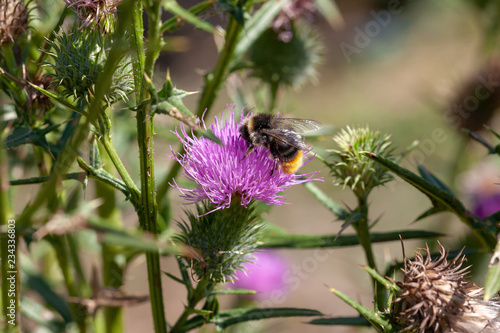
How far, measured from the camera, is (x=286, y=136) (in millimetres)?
1839

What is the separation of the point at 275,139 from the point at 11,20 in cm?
99

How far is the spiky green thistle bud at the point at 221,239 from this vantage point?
1586mm

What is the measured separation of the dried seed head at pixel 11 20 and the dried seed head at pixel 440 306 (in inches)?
58.1

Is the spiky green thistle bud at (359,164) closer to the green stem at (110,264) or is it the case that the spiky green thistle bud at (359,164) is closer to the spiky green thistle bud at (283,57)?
the green stem at (110,264)

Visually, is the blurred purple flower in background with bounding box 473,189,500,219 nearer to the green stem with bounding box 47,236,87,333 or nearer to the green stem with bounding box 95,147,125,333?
the green stem with bounding box 95,147,125,333

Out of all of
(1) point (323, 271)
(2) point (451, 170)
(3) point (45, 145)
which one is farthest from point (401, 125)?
(3) point (45, 145)

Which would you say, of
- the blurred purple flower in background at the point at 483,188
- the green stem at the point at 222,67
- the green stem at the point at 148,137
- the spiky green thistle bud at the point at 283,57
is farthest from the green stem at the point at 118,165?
the blurred purple flower in background at the point at 483,188

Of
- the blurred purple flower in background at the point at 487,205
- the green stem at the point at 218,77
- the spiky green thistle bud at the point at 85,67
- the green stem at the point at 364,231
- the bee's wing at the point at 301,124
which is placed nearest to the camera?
the spiky green thistle bud at the point at 85,67

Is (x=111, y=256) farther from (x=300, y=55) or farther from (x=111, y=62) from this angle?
(x=300, y=55)

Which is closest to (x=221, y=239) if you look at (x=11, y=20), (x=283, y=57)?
(x=11, y=20)

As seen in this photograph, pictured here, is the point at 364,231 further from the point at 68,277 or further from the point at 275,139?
the point at 68,277

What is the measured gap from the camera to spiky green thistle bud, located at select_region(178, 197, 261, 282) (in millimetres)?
1586

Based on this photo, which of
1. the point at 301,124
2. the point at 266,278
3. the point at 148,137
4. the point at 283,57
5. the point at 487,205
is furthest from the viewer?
the point at 266,278

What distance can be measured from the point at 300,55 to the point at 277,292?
1.84 m
